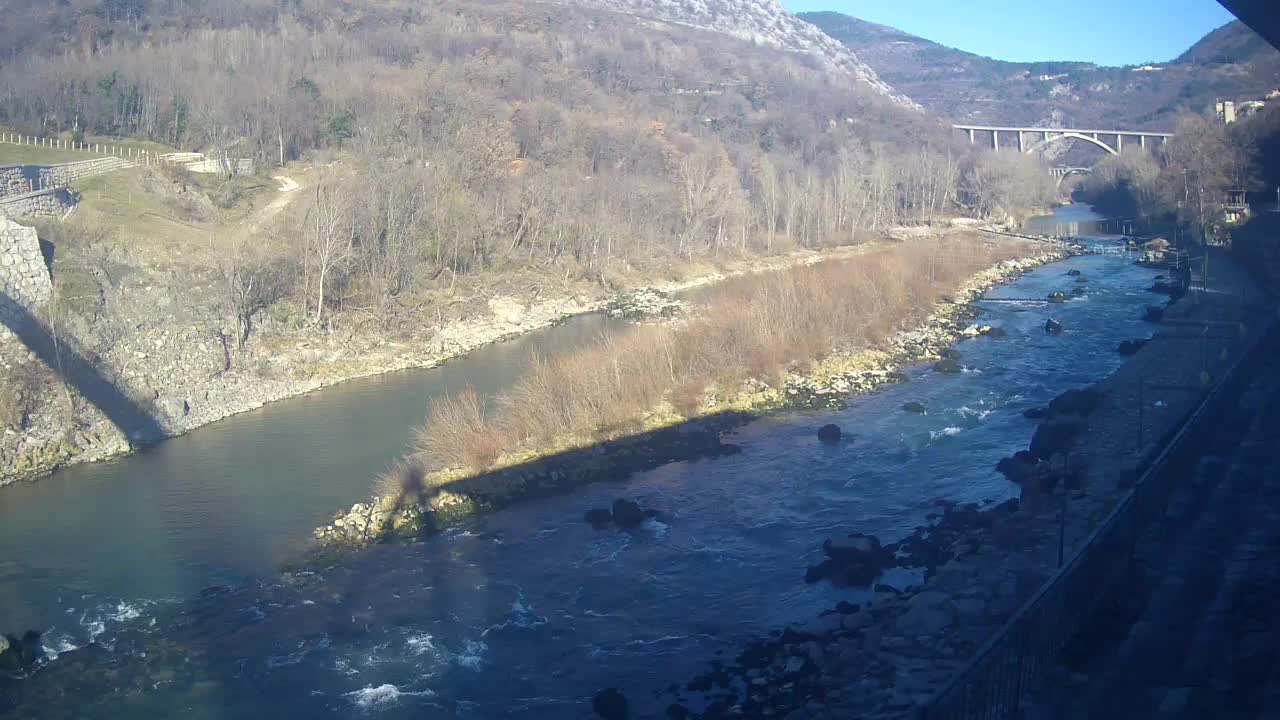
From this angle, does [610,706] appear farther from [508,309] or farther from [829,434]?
[508,309]

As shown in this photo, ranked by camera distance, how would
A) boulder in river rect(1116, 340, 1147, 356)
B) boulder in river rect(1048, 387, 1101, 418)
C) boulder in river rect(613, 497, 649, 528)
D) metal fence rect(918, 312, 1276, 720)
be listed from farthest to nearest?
boulder in river rect(1116, 340, 1147, 356) < boulder in river rect(1048, 387, 1101, 418) < boulder in river rect(613, 497, 649, 528) < metal fence rect(918, 312, 1276, 720)

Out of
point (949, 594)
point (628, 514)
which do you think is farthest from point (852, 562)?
point (628, 514)

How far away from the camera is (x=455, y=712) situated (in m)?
6.77

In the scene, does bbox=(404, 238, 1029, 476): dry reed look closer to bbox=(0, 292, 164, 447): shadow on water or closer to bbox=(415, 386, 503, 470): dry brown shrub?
bbox=(415, 386, 503, 470): dry brown shrub

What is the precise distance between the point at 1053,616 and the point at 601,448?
7.90 m

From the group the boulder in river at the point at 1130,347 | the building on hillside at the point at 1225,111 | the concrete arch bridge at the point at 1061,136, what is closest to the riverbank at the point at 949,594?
the boulder in river at the point at 1130,347

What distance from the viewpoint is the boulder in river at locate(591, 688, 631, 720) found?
653 centimetres

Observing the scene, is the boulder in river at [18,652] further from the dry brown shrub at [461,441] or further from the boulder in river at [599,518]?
the boulder in river at [599,518]

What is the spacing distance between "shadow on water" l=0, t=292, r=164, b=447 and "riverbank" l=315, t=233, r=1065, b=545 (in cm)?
501

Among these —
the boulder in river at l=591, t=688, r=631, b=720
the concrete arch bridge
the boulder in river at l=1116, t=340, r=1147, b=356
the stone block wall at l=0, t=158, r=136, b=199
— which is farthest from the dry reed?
the concrete arch bridge

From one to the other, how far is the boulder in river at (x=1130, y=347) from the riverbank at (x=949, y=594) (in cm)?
459

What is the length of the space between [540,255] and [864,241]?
14229mm

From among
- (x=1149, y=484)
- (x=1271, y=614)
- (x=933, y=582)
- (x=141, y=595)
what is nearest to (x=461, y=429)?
(x=141, y=595)

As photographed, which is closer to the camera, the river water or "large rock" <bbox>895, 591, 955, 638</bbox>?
"large rock" <bbox>895, 591, 955, 638</bbox>
